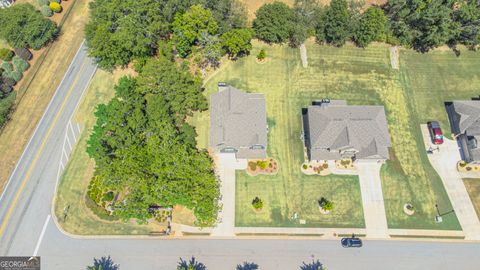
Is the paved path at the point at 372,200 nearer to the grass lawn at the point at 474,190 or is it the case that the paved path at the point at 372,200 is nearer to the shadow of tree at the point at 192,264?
the grass lawn at the point at 474,190

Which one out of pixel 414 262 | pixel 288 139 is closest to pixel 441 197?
pixel 414 262

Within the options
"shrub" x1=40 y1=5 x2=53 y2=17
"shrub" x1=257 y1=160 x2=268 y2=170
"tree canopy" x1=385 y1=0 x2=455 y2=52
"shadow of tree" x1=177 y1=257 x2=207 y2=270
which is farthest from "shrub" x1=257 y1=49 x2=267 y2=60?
"shrub" x1=40 y1=5 x2=53 y2=17

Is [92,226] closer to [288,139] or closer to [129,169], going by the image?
[129,169]

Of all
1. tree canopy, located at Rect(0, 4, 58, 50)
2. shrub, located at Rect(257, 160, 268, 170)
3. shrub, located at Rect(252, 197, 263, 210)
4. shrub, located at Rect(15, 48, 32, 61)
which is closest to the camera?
shrub, located at Rect(252, 197, 263, 210)

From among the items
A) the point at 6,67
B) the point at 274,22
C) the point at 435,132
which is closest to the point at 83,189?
the point at 6,67

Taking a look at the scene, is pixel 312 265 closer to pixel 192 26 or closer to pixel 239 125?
pixel 239 125

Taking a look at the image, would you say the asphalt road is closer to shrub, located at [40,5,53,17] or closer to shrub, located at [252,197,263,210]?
shrub, located at [252,197,263,210]
